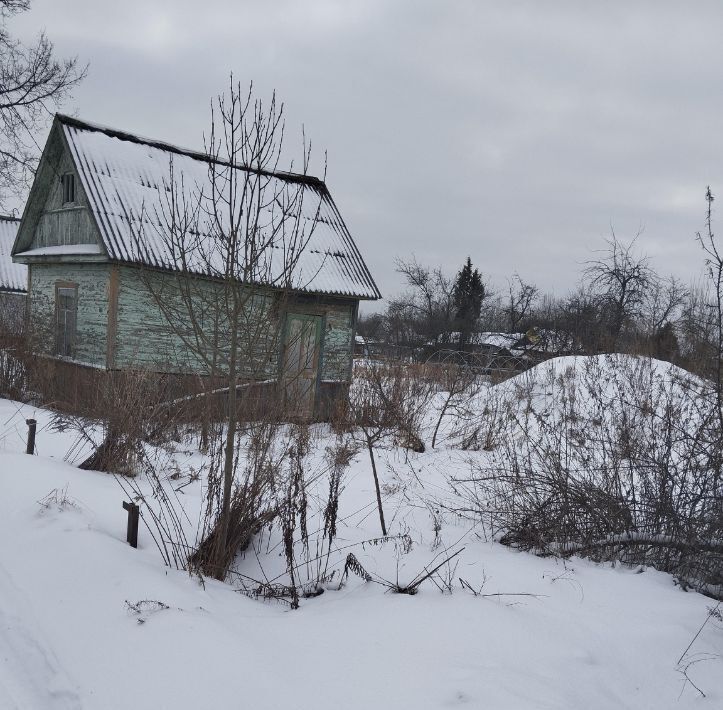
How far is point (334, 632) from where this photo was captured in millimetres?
3201

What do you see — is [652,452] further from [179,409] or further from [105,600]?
[179,409]

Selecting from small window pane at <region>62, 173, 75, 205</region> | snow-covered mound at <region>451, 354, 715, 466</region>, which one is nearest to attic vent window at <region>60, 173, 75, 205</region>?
small window pane at <region>62, 173, 75, 205</region>

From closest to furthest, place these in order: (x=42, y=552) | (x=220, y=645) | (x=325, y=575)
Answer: (x=220, y=645)
(x=42, y=552)
(x=325, y=575)

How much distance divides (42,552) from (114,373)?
21.7ft

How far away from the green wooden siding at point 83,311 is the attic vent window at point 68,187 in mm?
1341

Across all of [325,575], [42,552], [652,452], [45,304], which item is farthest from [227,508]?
[45,304]

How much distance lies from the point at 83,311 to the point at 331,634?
959 centimetres

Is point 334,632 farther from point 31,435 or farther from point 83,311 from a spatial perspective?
point 83,311

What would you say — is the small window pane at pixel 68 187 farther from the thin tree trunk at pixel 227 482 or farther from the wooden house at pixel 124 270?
the thin tree trunk at pixel 227 482

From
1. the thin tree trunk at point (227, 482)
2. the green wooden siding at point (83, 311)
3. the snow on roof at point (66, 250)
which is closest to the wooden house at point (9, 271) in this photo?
the snow on roof at point (66, 250)

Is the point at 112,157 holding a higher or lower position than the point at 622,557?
higher

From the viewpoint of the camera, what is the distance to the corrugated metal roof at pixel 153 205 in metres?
10.0

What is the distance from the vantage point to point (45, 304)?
12242mm

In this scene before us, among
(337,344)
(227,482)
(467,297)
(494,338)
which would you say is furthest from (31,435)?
(467,297)
